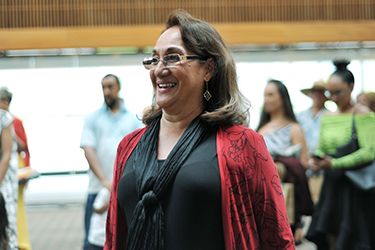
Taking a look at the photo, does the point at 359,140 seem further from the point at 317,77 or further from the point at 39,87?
the point at 39,87

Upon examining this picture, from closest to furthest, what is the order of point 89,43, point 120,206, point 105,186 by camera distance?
1. point 120,206
2. point 105,186
3. point 89,43

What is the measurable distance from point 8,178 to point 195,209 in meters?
2.94

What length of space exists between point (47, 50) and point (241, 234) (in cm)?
795

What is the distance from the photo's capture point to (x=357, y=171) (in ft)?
13.3

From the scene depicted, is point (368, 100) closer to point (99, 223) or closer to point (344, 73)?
point (344, 73)

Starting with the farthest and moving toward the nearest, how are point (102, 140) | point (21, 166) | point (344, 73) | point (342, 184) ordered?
point (21, 166), point (102, 140), point (344, 73), point (342, 184)

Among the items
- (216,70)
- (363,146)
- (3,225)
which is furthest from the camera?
(363,146)

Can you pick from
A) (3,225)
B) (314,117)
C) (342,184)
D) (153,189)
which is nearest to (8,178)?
(3,225)

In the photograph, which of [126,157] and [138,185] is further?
[126,157]

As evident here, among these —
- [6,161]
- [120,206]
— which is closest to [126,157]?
[120,206]

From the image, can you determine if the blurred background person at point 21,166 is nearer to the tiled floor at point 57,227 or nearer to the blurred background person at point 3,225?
the blurred background person at point 3,225

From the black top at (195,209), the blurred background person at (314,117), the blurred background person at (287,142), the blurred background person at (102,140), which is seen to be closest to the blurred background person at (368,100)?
the blurred background person at (314,117)

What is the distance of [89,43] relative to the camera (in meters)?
8.67

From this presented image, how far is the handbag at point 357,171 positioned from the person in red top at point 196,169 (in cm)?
233
